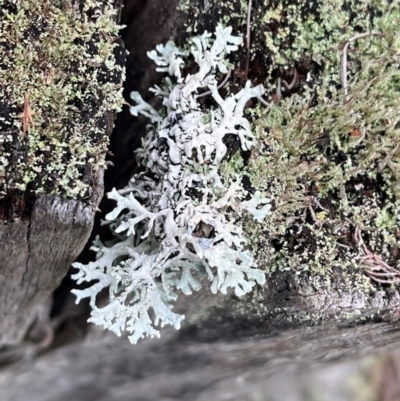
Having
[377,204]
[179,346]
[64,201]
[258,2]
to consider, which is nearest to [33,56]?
[64,201]

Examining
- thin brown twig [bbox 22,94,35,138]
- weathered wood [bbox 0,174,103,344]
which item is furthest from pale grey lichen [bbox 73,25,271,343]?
thin brown twig [bbox 22,94,35,138]

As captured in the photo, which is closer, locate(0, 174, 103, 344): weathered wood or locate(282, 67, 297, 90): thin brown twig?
locate(0, 174, 103, 344): weathered wood

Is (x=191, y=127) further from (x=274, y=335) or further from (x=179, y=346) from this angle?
(x=179, y=346)

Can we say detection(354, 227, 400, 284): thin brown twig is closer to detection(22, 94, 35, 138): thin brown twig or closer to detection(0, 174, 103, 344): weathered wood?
detection(0, 174, 103, 344): weathered wood

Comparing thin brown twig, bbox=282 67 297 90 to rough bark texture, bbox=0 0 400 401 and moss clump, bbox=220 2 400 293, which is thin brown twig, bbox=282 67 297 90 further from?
rough bark texture, bbox=0 0 400 401

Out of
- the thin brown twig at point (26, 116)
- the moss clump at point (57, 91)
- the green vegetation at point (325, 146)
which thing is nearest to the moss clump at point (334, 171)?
the green vegetation at point (325, 146)

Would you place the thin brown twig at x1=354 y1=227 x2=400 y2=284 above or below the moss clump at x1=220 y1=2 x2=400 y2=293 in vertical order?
below

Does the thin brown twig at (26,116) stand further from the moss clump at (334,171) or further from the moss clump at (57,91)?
the moss clump at (334,171)
